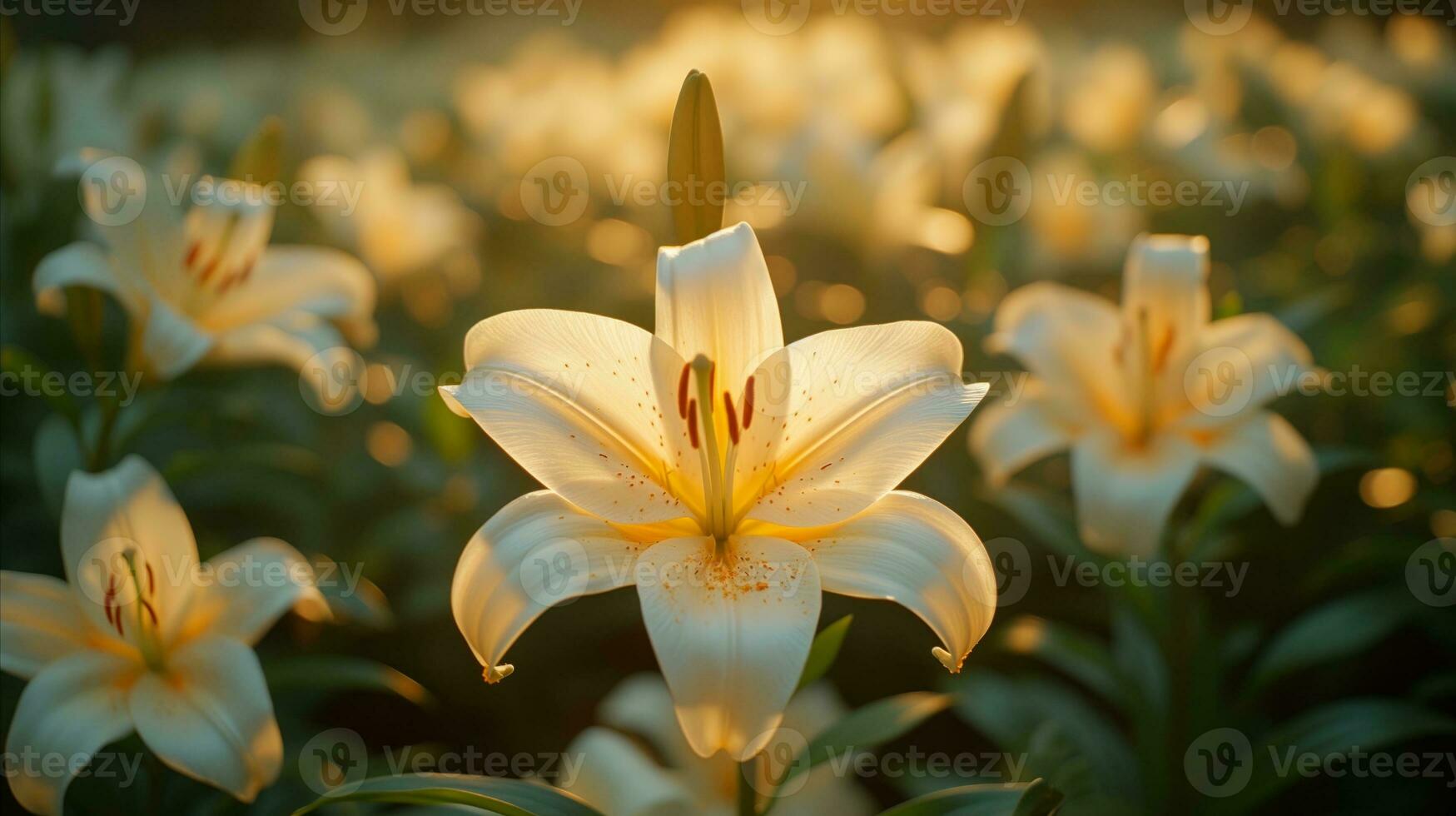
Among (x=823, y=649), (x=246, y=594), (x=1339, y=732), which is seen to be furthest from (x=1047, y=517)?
(x=246, y=594)

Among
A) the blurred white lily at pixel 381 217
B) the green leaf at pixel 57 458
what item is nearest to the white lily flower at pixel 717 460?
the green leaf at pixel 57 458

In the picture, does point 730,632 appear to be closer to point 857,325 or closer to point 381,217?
point 857,325

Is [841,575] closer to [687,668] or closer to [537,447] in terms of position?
[687,668]

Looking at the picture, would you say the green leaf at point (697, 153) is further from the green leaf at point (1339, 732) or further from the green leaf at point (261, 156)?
the green leaf at point (1339, 732)

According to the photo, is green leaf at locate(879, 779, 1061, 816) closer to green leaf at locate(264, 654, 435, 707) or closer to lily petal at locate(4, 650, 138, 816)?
green leaf at locate(264, 654, 435, 707)

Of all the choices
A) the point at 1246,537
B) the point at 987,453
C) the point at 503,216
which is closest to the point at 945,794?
the point at 987,453

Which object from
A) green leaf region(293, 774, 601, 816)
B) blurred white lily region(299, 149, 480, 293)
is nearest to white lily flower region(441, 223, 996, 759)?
green leaf region(293, 774, 601, 816)
